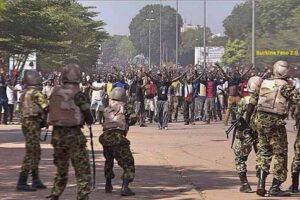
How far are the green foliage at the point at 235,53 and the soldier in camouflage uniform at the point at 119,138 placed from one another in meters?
89.3

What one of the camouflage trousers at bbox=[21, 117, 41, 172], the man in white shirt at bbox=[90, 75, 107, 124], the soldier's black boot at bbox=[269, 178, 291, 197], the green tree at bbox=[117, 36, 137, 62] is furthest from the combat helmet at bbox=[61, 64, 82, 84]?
the green tree at bbox=[117, 36, 137, 62]

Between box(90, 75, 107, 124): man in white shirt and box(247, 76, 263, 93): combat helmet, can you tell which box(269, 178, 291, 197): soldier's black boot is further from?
box(90, 75, 107, 124): man in white shirt

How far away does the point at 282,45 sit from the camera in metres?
80.7

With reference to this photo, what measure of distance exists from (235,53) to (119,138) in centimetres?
9326

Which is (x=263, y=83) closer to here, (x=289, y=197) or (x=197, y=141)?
(x=289, y=197)

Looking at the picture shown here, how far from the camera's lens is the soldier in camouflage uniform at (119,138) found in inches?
398

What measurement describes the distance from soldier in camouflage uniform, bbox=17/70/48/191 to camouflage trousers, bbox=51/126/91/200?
1.78m

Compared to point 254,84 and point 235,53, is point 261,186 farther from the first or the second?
point 235,53

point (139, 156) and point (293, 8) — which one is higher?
point (293, 8)

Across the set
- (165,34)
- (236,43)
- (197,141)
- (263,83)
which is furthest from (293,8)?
(263,83)

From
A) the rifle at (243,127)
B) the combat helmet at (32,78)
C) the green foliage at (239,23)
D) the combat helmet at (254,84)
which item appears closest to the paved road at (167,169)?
the rifle at (243,127)

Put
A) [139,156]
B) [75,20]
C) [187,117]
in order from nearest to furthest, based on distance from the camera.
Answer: [139,156] → [187,117] → [75,20]

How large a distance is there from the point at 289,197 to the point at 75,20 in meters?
47.8

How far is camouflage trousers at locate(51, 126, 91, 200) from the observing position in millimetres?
8578
